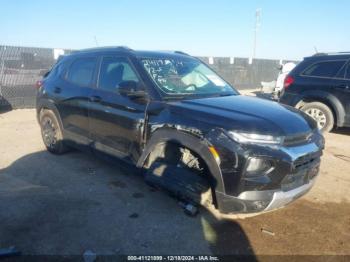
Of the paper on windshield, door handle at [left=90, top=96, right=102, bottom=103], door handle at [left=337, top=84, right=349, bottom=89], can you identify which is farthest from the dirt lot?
door handle at [left=337, top=84, right=349, bottom=89]

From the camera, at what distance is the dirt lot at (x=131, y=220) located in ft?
10.2

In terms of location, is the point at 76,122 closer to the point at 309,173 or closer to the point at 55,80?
the point at 55,80

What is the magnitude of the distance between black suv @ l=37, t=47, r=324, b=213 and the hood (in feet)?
0.03

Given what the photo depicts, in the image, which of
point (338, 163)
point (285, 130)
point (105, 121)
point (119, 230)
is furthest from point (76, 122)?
point (338, 163)

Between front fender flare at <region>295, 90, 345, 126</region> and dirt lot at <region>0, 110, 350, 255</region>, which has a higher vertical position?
front fender flare at <region>295, 90, 345, 126</region>

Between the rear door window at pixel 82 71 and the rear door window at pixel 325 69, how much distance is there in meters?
5.79

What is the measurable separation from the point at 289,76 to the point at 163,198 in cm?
586

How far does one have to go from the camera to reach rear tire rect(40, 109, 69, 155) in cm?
552

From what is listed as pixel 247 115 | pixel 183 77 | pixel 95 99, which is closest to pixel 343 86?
pixel 183 77

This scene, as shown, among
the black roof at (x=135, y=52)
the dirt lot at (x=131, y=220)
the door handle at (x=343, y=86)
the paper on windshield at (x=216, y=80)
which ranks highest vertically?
the black roof at (x=135, y=52)

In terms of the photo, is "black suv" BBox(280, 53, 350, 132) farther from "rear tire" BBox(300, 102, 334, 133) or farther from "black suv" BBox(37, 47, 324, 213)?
"black suv" BBox(37, 47, 324, 213)

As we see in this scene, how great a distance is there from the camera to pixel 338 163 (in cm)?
590

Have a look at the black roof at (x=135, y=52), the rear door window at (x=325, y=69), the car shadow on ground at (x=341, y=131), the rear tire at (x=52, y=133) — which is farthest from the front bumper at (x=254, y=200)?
the car shadow on ground at (x=341, y=131)

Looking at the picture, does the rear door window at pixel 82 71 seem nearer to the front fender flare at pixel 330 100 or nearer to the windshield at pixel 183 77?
the windshield at pixel 183 77
